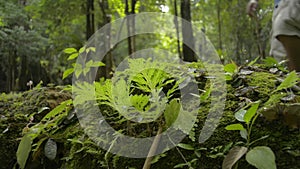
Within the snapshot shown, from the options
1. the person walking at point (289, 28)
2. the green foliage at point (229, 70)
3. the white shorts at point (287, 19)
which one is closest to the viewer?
the green foliage at point (229, 70)

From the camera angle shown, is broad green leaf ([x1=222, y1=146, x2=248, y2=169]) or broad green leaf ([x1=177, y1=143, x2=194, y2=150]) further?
broad green leaf ([x1=177, y1=143, x2=194, y2=150])

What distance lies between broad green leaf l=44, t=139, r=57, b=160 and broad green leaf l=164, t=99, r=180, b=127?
0.51 m

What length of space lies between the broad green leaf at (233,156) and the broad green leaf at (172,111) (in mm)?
206

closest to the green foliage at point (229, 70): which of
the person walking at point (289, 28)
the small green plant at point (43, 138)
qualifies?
the small green plant at point (43, 138)

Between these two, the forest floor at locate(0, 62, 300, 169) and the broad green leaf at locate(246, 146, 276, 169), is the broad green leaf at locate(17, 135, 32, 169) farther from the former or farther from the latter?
the broad green leaf at locate(246, 146, 276, 169)

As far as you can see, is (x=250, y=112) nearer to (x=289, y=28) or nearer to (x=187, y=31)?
(x=289, y=28)

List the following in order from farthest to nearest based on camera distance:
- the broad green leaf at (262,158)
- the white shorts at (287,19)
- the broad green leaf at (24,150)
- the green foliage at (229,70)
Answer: the white shorts at (287,19) < the green foliage at (229,70) < the broad green leaf at (24,150) < the broad green leaf at (262,158)

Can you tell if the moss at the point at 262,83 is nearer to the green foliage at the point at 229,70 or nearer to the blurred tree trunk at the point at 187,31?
the green foliage at the point at 229,70

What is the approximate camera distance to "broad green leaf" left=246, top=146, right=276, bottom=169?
2.57 feet

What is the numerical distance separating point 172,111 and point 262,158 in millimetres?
307

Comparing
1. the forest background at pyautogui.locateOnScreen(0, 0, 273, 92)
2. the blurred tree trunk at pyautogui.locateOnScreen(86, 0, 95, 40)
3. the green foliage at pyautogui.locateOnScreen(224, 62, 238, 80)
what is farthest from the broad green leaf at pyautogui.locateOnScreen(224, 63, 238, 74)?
the blurred tree trunk at pyautogui.locateOnScreen(86, 0, 95, 40)

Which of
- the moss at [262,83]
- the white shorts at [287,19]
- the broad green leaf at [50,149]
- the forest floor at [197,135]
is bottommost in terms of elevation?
the broad green leaf at [50,149]

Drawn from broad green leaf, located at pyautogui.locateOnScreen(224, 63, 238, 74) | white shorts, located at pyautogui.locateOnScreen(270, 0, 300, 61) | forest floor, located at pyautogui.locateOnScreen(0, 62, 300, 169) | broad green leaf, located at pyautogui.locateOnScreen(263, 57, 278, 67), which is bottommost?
forest floor, located at pyautogui.locateOnScreen(0, 62, 300, 169)

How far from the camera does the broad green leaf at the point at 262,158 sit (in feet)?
2.57
